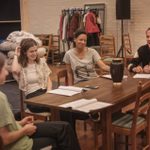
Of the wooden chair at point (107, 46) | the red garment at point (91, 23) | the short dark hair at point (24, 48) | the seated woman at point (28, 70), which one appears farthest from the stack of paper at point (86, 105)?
the red garment at point (91, 23)

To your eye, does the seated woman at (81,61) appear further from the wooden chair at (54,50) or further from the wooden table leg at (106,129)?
the wooden chair at (54,50)

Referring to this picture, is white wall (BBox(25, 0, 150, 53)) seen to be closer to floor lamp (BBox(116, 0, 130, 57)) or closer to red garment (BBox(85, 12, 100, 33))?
floor lamp (BBox(116, 0, 130, 57))

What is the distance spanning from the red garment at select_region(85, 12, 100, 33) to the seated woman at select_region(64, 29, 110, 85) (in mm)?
4217

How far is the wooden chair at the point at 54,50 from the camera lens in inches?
358

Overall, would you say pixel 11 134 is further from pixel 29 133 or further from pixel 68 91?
pixel 68 91

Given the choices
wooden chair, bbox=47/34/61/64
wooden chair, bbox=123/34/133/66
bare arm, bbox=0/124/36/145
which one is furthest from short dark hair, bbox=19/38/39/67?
wooden chair, bbox=47/34/61/64

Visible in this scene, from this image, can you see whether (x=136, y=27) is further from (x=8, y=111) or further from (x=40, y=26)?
(x=8, y=111)

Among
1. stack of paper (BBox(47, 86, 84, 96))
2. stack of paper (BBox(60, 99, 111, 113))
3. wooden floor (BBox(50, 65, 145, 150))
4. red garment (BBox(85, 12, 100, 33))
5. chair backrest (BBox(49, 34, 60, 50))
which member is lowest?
wooden floor (BBox(50, 65, 145, 150))

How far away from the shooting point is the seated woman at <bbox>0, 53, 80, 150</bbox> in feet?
6.65

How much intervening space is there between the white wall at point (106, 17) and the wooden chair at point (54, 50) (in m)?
0.34

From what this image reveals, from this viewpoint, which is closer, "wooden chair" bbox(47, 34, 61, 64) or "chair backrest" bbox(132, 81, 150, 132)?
"chair backrest" bbox(132, 81, 150, 132)

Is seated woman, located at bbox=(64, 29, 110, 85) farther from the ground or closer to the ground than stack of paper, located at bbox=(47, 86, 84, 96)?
farther from the ground

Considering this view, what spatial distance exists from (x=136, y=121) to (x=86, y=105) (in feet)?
1.73

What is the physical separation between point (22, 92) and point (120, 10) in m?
4.75
